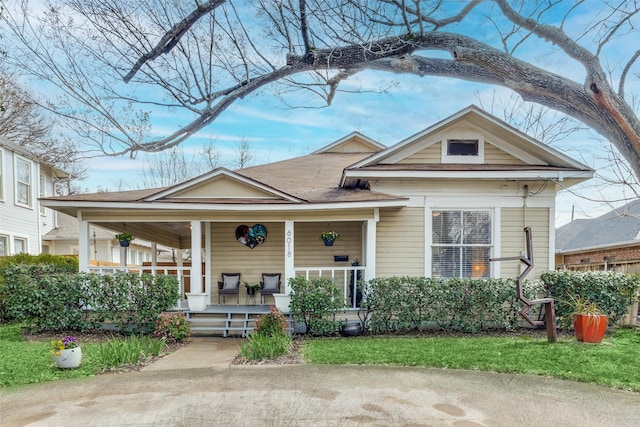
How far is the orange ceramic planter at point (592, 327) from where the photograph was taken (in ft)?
23.5

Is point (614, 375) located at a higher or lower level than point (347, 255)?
lower

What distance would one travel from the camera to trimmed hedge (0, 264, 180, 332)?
8.20 metres

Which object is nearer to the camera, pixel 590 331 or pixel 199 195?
pixel 590 331

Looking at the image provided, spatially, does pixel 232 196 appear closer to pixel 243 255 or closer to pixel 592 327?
pixel 243 255

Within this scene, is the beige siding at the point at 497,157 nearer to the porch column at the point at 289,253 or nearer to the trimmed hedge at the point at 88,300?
the porch column at the point at 289,253

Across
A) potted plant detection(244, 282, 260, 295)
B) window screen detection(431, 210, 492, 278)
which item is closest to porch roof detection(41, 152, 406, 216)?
window screen detection(431, 210, 492, 278)

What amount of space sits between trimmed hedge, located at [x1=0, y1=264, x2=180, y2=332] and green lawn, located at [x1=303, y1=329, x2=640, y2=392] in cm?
337

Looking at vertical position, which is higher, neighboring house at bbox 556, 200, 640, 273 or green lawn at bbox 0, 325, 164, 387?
neighboring house at bbox 556, 200, 640, 273

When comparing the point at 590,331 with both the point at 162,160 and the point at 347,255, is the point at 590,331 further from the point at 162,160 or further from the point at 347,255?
the point at 162,160

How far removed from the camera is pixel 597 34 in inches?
232

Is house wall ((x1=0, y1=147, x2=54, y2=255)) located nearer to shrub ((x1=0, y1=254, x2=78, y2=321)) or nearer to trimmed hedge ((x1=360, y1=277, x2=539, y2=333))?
shrub ((x1=0, y1=254, x2=78, y2=321))

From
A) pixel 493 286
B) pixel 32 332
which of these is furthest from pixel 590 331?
pixel 32 332

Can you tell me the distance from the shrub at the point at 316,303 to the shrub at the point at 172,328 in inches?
81.0

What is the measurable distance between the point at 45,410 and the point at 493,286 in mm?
7427
